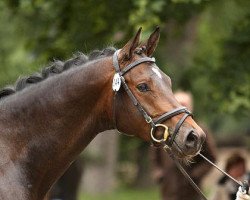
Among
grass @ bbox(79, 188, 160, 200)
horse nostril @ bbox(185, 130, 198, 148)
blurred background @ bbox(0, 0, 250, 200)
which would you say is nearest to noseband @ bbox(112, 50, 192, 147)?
horse nostril @ bbox(185, 130, 198, 148)

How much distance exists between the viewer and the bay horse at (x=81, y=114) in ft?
20.4

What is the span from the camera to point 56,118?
6355mm

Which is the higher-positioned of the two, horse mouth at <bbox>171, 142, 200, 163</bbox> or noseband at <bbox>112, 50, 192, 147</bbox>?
noseband at <bbox>112, 50, 192, 147</bbox>

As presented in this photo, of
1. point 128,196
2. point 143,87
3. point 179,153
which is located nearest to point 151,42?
point 143,87

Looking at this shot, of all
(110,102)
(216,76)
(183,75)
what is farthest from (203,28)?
(110,102)

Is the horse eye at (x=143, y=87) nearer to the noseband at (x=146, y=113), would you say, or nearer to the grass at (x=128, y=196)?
the noseband at (x=146, y=113)

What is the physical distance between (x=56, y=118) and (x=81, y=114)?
187 millimetres

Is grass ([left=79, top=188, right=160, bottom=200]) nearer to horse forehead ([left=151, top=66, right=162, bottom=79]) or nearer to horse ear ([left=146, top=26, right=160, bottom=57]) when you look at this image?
horse ear ([left=146, top=26, right=160, bottom=57])

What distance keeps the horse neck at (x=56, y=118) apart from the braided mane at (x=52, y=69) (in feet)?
0.20

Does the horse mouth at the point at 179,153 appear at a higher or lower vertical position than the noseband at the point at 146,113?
lower

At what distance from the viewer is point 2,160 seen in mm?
6176

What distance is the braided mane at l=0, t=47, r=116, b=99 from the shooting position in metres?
6.46

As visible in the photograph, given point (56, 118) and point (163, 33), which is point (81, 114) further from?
point (163, 33)

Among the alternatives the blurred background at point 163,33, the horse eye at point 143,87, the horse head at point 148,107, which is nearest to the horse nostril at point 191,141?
the horse head at point 148,107
